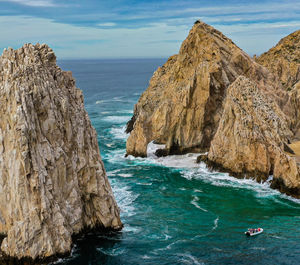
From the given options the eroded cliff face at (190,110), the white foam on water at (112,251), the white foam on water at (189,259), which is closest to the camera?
the white foam on water at (189,259)

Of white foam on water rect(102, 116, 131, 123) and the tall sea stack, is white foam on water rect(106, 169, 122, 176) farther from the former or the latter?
white foam on water rect(102, 116, 131, 123)

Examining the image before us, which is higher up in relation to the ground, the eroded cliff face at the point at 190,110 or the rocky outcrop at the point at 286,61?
the rocky outcrop at the point at 286,61

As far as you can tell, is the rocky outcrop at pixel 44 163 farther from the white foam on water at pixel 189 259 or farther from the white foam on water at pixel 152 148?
the white foam on water at pixel 152 148

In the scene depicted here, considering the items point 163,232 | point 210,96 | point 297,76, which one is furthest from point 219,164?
point 297,76

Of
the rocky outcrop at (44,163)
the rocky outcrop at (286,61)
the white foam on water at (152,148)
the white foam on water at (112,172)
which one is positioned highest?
the rocky outcrop at (286,61)

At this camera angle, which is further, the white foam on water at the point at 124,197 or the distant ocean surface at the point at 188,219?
the white foam on water at the point at 124,197

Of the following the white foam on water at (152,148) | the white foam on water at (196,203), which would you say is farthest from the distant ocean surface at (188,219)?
the white foam on water at (152,148)
